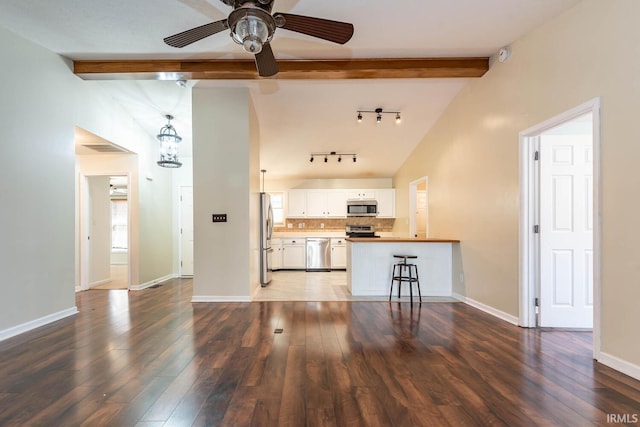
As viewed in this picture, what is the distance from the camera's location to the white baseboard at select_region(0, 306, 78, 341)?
291cm

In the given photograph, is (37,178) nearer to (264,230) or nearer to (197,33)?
(197,33)

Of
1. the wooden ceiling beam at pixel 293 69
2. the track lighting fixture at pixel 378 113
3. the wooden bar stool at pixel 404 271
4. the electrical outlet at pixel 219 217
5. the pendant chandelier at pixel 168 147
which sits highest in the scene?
the wooden ceiling beam at pixel 293 69

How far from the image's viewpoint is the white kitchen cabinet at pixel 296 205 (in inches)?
303

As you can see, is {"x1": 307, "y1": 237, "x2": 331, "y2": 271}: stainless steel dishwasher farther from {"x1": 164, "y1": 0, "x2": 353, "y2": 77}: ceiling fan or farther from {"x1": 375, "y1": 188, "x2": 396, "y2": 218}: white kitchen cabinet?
{"x1": 164, "y1": 0, "x2": 353, "y2": 77}: ceiling fan

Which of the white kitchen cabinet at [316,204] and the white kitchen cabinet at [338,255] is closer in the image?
the white kitchen cabinet at [338,255]

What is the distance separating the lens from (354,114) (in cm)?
513

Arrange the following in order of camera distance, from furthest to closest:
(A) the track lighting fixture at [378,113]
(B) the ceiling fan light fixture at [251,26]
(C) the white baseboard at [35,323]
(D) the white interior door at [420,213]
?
1. (D) the white interior door at [420,213]
2. (A) the track lighting fixture at [378,113]
3. (C) the white baseboard at [35,323]
4. (B) the ceiling fan light fixture at [251,26]

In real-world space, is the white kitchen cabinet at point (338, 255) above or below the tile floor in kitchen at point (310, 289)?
above

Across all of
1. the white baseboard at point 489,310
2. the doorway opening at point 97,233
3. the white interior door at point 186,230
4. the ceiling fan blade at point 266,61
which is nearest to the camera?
the ceiling fan blade at point 266,61

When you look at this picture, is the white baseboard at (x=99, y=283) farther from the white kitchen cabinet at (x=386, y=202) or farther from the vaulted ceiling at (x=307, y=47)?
the white kitchen cabinet at (x=386, y=202)

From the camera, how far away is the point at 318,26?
222 cm

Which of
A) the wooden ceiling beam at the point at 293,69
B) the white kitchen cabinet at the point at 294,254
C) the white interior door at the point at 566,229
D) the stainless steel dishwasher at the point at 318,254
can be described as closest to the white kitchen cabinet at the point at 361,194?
the stainless steel dishwasher at the point at 318,254

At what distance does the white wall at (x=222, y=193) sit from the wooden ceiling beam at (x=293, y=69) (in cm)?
56

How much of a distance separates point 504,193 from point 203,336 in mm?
3533
